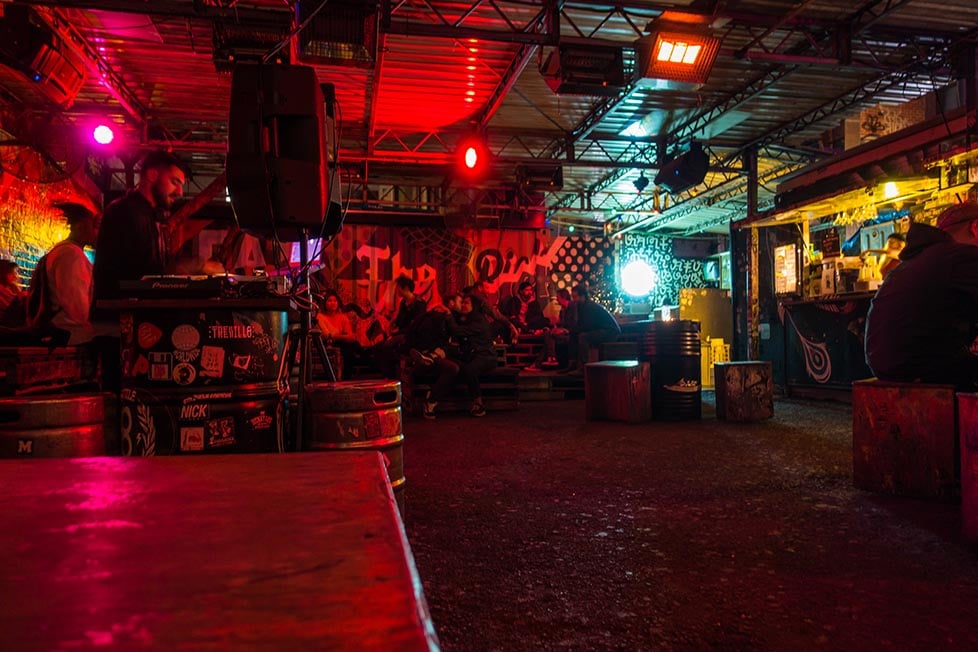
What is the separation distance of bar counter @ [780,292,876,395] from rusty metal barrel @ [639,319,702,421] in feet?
8.01

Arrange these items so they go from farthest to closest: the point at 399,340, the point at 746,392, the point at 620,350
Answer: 1. the point at 620,350
2. the point at 399,340
3. the point at 746,392

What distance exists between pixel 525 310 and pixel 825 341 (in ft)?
21.7

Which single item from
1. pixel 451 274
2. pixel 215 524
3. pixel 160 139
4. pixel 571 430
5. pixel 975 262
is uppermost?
pixel 160 139

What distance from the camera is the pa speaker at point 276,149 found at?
9.98 feet

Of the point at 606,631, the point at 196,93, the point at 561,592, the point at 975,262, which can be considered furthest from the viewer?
the point at 196,93

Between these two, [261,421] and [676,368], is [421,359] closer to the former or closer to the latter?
[676,368]

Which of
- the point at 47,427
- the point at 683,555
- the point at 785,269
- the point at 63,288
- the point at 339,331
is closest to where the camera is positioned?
the point at 47,427

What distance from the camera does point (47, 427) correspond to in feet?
7.84

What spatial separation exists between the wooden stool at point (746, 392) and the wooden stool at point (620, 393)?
0.78 metres

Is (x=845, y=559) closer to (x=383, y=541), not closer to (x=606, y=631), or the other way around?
(x=606, y=631)

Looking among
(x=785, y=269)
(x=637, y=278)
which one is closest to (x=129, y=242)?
(x=785, y=269)

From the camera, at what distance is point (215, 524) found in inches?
29.6

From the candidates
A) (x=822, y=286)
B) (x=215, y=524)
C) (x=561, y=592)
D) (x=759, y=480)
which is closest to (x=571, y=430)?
(x=759, y=480)

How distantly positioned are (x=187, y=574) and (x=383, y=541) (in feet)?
0.60
